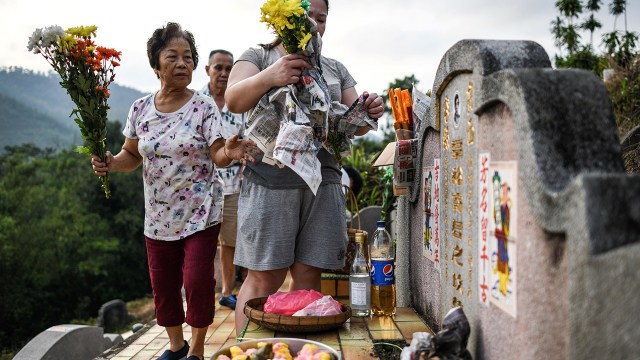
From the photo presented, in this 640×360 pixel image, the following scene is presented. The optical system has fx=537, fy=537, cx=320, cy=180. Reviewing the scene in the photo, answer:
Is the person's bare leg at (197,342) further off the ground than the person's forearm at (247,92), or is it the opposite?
the person's forearm at (247,92)

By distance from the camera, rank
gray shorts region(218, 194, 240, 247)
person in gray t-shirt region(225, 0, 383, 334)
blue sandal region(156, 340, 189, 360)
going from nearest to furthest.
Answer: person in gray t-shirt region(225, 0, 383, 334) < blue sandal region(156, 340, 189, 360) < gray shorts region(218, 194, 240, 247)

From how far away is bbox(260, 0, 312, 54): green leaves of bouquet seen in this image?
237 cm

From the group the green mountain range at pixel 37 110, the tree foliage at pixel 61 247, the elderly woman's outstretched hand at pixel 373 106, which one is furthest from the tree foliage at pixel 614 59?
the green mountain range at pixel 37 110

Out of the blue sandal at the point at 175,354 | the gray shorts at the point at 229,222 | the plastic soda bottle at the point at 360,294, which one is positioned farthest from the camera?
the gray shorts at the point at 229,222

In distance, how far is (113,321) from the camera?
12844 millimetres

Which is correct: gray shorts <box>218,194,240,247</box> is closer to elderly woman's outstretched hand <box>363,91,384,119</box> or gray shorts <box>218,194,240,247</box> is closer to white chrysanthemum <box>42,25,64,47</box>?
white chrysanthemum <box>42,25,64,47</box>

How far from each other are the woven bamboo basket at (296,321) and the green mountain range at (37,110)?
54829mm

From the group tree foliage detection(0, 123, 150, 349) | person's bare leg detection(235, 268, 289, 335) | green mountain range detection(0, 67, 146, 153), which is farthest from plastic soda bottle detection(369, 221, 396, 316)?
green mountain range detection(0, 67, 146, 153)

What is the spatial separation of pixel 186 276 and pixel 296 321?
909 millimetres

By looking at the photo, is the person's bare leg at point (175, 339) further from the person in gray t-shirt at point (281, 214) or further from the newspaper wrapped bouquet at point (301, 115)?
Result: the newspaper wrapped bouquet at point (301, 115)

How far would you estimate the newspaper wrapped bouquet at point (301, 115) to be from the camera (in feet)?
7.93

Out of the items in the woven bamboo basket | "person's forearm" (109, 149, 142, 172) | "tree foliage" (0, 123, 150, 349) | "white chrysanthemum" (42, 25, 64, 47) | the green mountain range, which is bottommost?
"tree foliage" (0, 123, 150, 349)

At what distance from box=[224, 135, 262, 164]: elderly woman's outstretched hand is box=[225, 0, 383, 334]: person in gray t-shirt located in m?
0.07

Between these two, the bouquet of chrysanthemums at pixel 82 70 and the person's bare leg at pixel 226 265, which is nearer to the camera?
the bouquet of chrysanthemums at pixel 82 70
